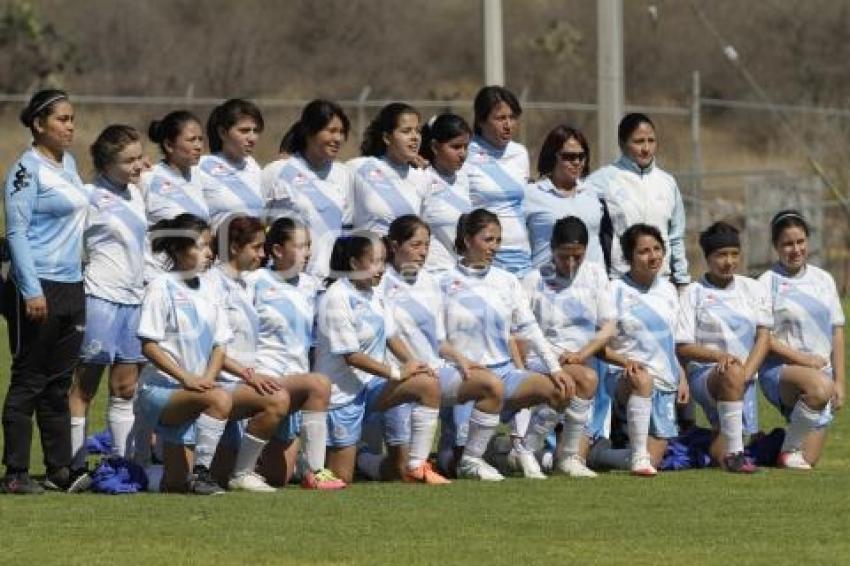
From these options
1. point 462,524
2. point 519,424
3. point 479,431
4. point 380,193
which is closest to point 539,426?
point 519,424

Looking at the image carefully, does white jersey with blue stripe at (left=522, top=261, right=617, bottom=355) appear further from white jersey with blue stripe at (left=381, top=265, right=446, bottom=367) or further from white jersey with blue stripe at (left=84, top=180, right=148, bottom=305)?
white jersey with blue stripe at (left=84, top=180, right=148, bottom=305)

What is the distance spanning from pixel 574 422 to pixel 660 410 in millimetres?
601

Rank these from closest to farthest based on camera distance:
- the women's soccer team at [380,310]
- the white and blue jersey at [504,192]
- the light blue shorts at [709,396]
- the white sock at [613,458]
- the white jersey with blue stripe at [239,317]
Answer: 1. the women's soccer team at [380,310]
2. the white jersey with blue stripe at [239,317]
3. the white sock at [613,458]
4. the light blue shorts at [709,396]
5. the white and blue jersey at [504,192]

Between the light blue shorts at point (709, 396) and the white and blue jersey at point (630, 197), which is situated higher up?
the white and blue jersey at point (630, 197)

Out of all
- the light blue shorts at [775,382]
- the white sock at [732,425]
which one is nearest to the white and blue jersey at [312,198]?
the white sock at [732,425]

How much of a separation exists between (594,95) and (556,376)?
30.4 m

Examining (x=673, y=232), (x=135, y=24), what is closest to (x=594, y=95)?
(x=135, y=24)

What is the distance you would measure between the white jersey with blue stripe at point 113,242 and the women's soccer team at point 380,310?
0.01 meters

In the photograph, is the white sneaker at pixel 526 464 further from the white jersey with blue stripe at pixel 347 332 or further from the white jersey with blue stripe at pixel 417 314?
the white jersey with blue stripe at pixel 347 332

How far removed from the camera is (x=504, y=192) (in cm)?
1329

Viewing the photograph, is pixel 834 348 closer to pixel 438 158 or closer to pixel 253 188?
pixel 438 158

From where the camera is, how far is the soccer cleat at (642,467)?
12.5 m

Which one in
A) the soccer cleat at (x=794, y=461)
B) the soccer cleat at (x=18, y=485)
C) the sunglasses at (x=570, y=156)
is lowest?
the soccer cleat at (x=794, y=461)

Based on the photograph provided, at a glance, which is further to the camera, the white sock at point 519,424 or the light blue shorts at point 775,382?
the light blue shorts at point 775,382
